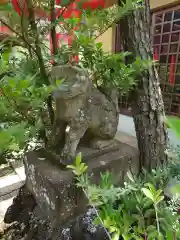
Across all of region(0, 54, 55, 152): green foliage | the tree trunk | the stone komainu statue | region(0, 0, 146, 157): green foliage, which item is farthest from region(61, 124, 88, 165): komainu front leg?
the tree trunk

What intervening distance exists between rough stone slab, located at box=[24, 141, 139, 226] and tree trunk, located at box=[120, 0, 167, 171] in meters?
0.11

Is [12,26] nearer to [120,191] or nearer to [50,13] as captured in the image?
[50,13]

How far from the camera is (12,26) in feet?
2.33

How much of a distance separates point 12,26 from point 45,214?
0.76m

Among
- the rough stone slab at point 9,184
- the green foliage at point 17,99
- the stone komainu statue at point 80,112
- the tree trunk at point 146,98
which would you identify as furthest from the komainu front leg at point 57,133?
the rough stone slab at point 9,184

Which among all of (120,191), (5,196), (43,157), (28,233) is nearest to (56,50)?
(43,157)

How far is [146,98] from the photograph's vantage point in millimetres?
979

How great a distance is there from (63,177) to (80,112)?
0.84 ft

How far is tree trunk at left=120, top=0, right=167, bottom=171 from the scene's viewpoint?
3.01ft

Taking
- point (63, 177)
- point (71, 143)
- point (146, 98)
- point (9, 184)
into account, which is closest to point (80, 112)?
point (71, 143)

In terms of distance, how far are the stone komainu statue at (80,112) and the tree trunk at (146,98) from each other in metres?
0.17

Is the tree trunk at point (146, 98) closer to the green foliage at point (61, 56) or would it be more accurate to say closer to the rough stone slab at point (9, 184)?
the green foliage at point (61, 56)

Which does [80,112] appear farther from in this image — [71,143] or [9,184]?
[9,184]

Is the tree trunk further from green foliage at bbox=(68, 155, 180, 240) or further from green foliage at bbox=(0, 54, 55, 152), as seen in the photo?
green foliage at bbox=(0, 54, 55, 152)
